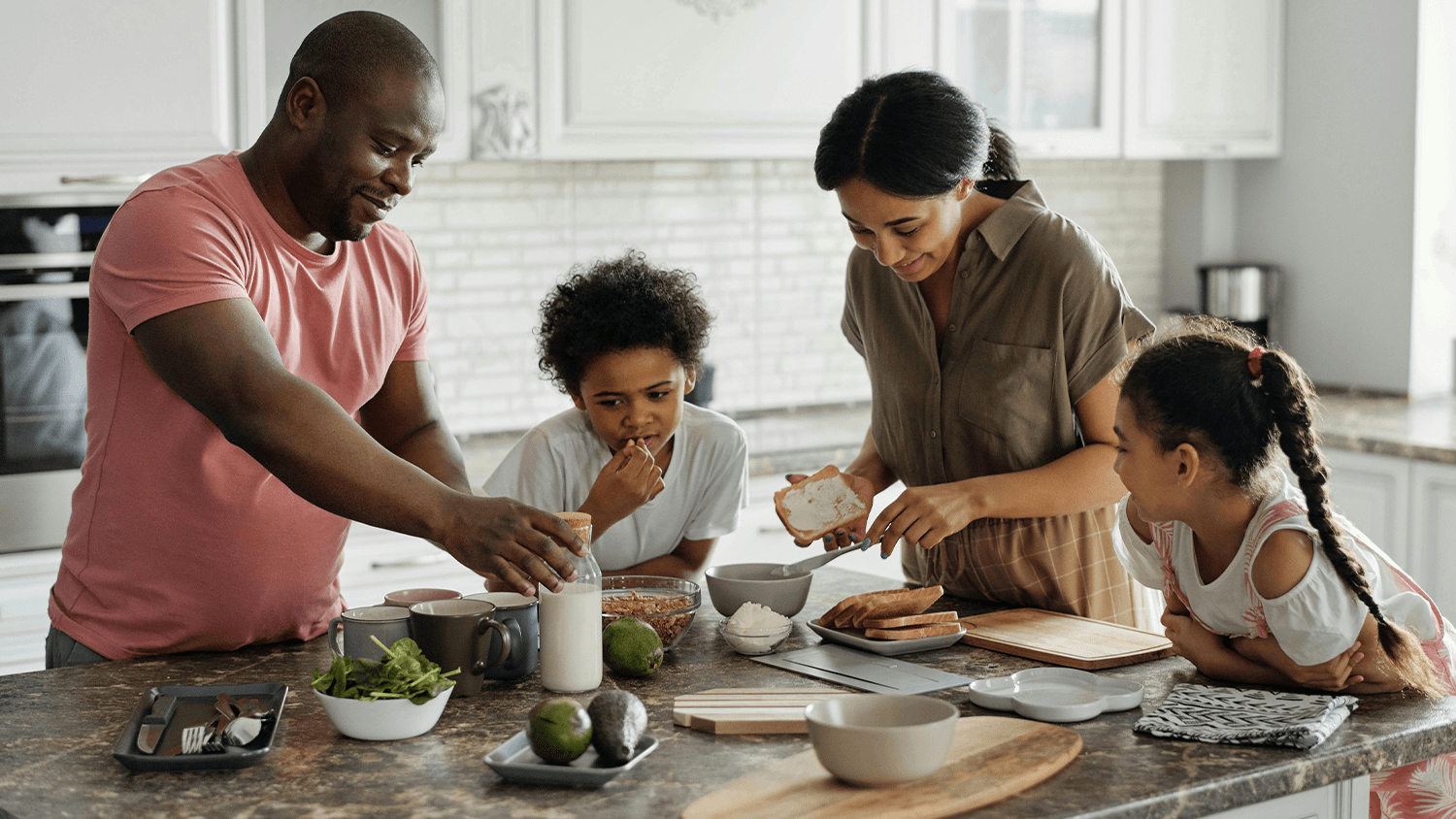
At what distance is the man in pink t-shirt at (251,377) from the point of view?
5.16 ft

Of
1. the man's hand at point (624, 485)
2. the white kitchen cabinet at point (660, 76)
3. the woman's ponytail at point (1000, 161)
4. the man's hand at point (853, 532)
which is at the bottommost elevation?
the man's hand at point (853, 532)

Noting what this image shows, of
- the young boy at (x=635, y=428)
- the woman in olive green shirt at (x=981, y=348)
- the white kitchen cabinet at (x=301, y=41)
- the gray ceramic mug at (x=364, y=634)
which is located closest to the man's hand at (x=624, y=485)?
the young boy at (x=635, y=428)

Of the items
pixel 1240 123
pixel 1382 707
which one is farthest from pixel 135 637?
pixel 1240 123

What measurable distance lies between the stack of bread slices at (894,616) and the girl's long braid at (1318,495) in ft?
1.55

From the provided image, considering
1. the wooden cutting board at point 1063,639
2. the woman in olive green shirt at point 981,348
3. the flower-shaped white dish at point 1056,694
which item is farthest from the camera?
the woman in olive green shirt at point 981,348

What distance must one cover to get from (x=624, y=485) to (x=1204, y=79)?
3015mm

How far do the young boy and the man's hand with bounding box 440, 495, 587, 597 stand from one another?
56 centimetres

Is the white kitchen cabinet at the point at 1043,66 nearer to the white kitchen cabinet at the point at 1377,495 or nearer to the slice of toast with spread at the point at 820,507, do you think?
the white kitchen cabinet at the point at 1377,495

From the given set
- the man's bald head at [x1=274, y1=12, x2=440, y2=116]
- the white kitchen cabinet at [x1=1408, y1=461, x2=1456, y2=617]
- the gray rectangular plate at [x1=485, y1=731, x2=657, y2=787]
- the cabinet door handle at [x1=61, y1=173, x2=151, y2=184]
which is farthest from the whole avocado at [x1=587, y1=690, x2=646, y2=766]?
the white kitchen cabinet at [x1=1408, y1=461, x2=1456, y2=617]

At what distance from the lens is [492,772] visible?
4.50 feet

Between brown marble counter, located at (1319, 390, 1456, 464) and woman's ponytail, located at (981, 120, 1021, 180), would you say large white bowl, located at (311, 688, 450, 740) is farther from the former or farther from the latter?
brown marble counter, located at (1319, 390, 1456, 464)

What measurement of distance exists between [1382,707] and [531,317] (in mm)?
2760

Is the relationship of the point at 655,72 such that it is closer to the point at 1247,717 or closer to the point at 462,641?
the point at 462,641

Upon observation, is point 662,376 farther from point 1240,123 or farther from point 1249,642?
point 1240,123
